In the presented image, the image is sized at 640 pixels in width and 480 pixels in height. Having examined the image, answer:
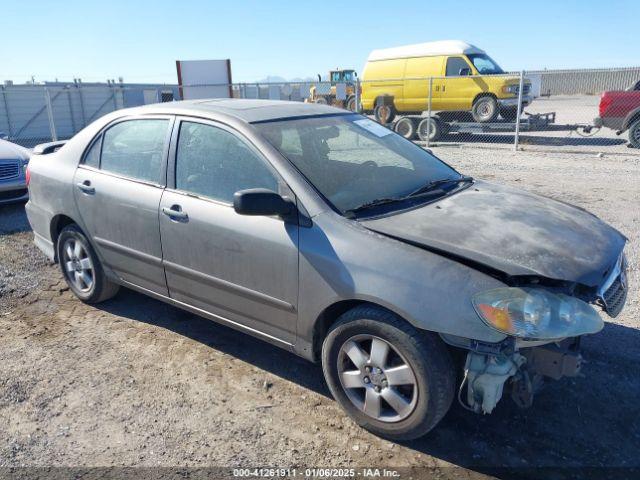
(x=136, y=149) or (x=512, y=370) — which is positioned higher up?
(x=136, y=149)

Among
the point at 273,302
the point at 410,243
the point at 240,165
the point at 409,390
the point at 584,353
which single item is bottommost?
the point at 584,353

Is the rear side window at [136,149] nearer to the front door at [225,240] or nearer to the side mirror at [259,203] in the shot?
the front door at [225,240]

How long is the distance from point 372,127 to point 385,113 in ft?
43.9

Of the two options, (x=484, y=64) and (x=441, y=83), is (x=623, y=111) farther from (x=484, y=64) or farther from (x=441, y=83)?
(x=441, y=83)

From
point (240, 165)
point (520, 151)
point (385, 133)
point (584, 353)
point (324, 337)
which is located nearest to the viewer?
point (324, 337)

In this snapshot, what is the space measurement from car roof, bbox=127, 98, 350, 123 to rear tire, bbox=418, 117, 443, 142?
40.3ft

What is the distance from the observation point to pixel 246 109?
3562 mm

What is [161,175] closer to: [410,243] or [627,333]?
[410,243]

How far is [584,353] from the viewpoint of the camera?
3.52 metres

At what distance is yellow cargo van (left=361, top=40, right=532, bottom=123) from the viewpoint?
14.9m

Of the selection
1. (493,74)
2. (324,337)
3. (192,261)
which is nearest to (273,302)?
(324,337)

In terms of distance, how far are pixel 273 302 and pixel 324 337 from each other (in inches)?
14.3

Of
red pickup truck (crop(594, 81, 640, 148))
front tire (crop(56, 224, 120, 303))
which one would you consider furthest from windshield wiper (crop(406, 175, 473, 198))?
red pickup truck (crop(594, 81, 640, 148))

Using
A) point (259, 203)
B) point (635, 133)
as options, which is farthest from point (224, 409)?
point (635, 133)
